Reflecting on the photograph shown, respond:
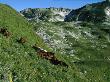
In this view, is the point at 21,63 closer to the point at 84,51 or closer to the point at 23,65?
the point at 23,65

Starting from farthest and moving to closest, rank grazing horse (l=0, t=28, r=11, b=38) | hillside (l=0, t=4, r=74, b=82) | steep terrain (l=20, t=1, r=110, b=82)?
steep terrain (l=20, t=1, r=110, b=82) < grazing horse (l=0, t=28, r=11, b=38) < hillside (l=0, t=4, r=74, b=82)

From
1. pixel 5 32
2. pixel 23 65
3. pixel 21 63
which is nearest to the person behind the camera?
pixel 23 65

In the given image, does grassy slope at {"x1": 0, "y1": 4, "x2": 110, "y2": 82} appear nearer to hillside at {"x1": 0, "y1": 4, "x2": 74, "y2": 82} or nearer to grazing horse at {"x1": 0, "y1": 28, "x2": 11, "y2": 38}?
hillside at {"x1": 0, "y1": 4, "x2": 74, "y2": 82}

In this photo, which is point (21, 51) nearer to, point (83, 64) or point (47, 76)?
point (47, 76)

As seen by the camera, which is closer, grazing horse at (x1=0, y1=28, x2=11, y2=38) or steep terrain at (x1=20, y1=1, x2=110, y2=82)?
grazing horse at (x1=0, y1=28, x2=11, y2=38)

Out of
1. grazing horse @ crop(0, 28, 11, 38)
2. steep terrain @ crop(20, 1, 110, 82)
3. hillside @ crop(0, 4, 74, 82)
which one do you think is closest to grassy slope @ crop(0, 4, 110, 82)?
hillside @ crop(0, 4, 74, 82)

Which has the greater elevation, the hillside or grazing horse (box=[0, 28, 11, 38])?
grazing horse (box=[0, 28, 11, 38])

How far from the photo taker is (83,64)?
61.8 meters

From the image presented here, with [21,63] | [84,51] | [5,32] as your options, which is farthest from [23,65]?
[84,51]

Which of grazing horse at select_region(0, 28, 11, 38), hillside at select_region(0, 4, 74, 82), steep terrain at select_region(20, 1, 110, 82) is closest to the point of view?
hillside at select_region(0, 4, 74, 82)

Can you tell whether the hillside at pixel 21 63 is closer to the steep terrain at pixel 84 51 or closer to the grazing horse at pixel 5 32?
the grazing horse at pixel 5 32

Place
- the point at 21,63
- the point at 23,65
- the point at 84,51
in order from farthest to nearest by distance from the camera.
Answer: the point at 84,51 < the point at 21,63 < the point at 23,65

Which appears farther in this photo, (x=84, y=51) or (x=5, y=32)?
(x=84, y=51)

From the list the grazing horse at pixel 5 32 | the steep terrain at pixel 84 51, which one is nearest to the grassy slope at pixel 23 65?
the grazing horse at pixel 5 32
